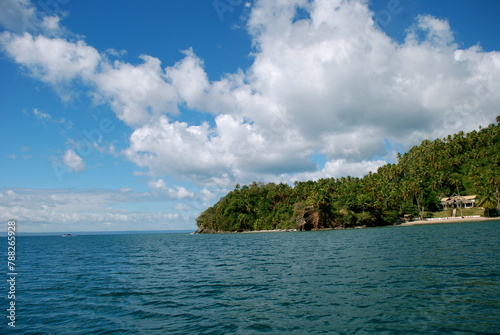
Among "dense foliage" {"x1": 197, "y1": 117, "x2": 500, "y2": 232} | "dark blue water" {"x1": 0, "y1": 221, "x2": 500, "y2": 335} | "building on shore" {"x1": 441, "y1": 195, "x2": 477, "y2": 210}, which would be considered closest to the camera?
"dark blue water" {"x1": 0, "y1": 221, "x2": 500, "y2": 335}

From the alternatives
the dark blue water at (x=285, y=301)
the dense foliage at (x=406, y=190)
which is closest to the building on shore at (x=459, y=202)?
the dense foliage at (x=406, y=190)

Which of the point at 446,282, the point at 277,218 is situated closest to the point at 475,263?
the point at 446,282

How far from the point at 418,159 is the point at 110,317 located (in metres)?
217

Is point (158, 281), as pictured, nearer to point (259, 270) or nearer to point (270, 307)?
point (259, 270)

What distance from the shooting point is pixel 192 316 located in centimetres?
1705

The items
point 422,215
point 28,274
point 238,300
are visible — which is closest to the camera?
point 238,300

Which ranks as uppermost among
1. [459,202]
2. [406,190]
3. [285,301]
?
[406,190]

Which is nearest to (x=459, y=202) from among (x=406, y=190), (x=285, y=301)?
(x=406, y=190)

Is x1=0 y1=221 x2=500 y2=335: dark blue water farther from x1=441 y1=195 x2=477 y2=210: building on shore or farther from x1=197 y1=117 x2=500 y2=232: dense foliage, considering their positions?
x1=441 y1=195 x2=477 y2=210: building on shore

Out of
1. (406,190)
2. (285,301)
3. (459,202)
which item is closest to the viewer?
(285,301)

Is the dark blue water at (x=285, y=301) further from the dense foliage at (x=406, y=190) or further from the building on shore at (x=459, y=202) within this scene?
the building on shore at (x=459, y=202)

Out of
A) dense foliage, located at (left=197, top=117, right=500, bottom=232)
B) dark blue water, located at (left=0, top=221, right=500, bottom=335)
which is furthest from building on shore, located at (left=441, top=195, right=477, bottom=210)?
dark blue water, located at (left=0, top=221, right=500, bottom=335)

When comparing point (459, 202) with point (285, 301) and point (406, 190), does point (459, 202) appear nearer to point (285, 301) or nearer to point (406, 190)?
point (406, 190)

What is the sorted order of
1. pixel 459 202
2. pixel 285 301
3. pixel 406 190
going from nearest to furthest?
pixel 285 301
pixel 459 202
pixel 406 190
